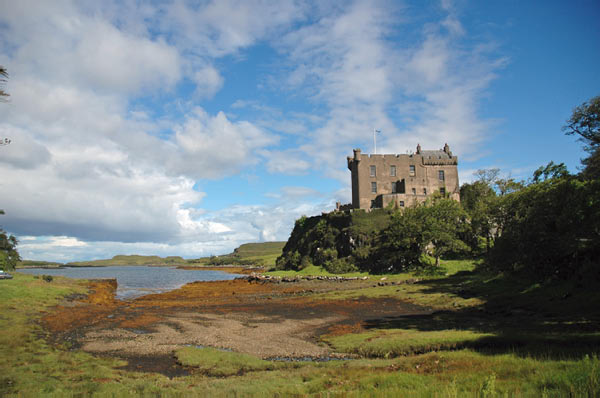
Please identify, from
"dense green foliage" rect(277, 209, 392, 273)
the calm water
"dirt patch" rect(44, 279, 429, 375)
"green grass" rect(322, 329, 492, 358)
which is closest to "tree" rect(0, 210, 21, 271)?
the calm water

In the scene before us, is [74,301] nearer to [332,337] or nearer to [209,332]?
[209,332]

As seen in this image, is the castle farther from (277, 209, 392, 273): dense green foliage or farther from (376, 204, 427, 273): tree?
(376, 204, 427, 273): tree

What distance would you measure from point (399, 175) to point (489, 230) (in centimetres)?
2390

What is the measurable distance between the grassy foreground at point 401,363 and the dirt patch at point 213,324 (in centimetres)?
166

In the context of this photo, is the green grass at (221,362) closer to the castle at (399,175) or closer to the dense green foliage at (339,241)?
the dense green foliage at (339,241)

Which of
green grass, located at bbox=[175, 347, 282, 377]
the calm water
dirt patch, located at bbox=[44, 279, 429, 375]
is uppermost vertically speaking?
green grass, located at bbox=[175, 347, 282, 377]

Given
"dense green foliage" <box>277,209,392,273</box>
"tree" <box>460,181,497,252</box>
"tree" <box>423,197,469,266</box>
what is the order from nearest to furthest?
"tree" <box>460,181,497,252</box>
"tree" <box>423,197,469,266</box>
"dense green foliage" <box>277,209,392,273</box>

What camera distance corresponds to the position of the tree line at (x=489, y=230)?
A: 28083 mm

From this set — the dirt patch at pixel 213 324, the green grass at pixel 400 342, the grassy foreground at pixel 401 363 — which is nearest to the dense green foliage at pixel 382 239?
the dirt patch at pixel 213 324

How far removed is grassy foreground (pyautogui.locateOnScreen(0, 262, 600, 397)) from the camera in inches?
419

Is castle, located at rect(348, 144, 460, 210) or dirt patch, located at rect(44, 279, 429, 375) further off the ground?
castle, located at rect(348, 144, 460, 210)

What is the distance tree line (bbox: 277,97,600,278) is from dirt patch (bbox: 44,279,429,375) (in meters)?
12.5

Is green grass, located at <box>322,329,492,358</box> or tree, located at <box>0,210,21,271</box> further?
tree, located at <box>0,210,21,271</box>

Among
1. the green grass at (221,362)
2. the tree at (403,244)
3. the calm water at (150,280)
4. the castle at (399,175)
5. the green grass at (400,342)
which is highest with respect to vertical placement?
the castle at (399,175)
